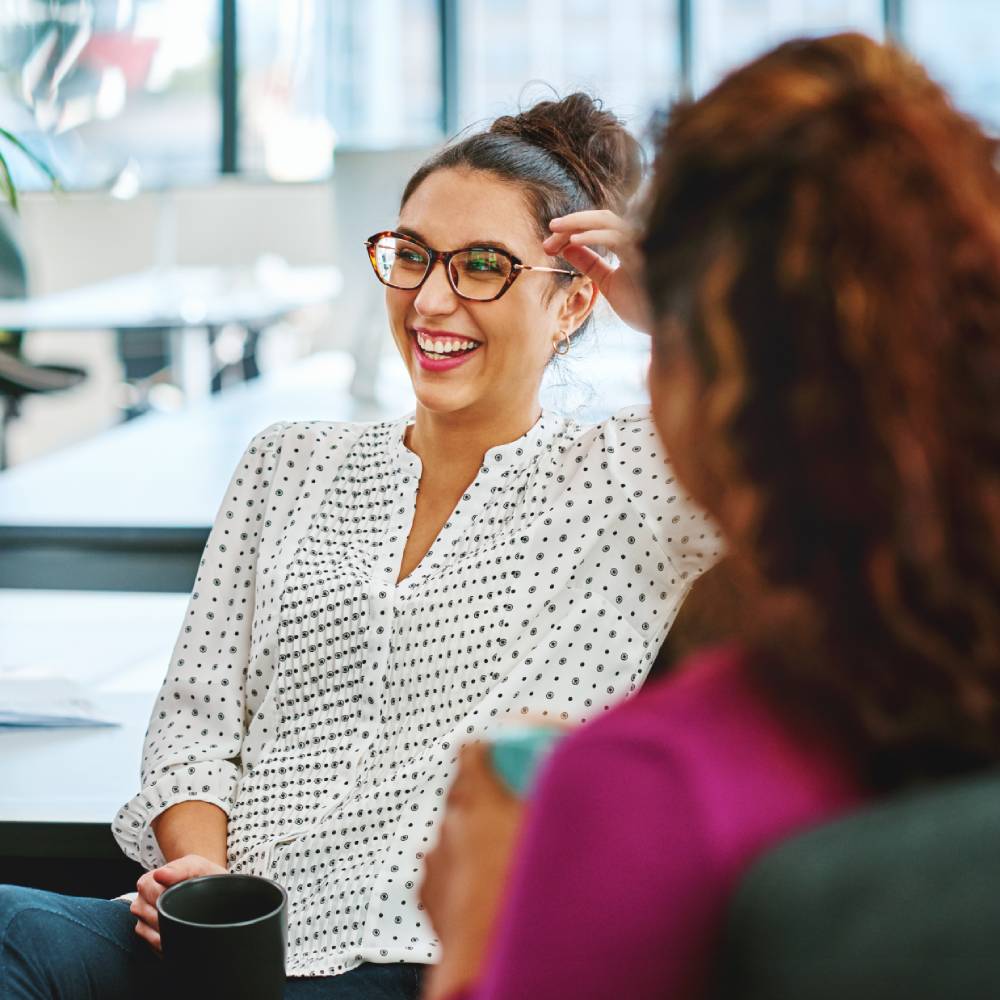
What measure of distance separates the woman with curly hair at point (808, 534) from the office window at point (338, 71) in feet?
22.6

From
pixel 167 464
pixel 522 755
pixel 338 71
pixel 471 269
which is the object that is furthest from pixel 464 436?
pixel 338 71

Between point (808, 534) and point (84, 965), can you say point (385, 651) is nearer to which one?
point (84, 965)

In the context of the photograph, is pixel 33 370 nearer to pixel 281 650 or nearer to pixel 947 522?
pixel 281 650

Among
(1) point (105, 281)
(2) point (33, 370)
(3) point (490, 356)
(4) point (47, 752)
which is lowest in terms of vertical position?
(4) point (47, 752)

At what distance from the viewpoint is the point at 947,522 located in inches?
18.6

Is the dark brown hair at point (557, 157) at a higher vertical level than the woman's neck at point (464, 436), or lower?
higher

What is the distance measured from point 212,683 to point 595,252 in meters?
0.59

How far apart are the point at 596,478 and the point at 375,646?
263 mm

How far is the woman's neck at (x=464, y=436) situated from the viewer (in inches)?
56.7

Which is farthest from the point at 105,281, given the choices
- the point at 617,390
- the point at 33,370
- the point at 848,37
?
the point at 848,37

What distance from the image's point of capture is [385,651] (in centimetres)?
131

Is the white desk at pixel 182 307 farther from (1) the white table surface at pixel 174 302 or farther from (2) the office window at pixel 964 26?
(2) the office window at pixel 964 26

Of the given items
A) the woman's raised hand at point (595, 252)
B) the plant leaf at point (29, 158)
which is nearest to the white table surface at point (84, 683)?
the plant leaf at point (29, 158)

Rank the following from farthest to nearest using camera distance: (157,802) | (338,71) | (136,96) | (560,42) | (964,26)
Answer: (338,71)
(560,42)
(136,96)
(964,26)
(157,802)
